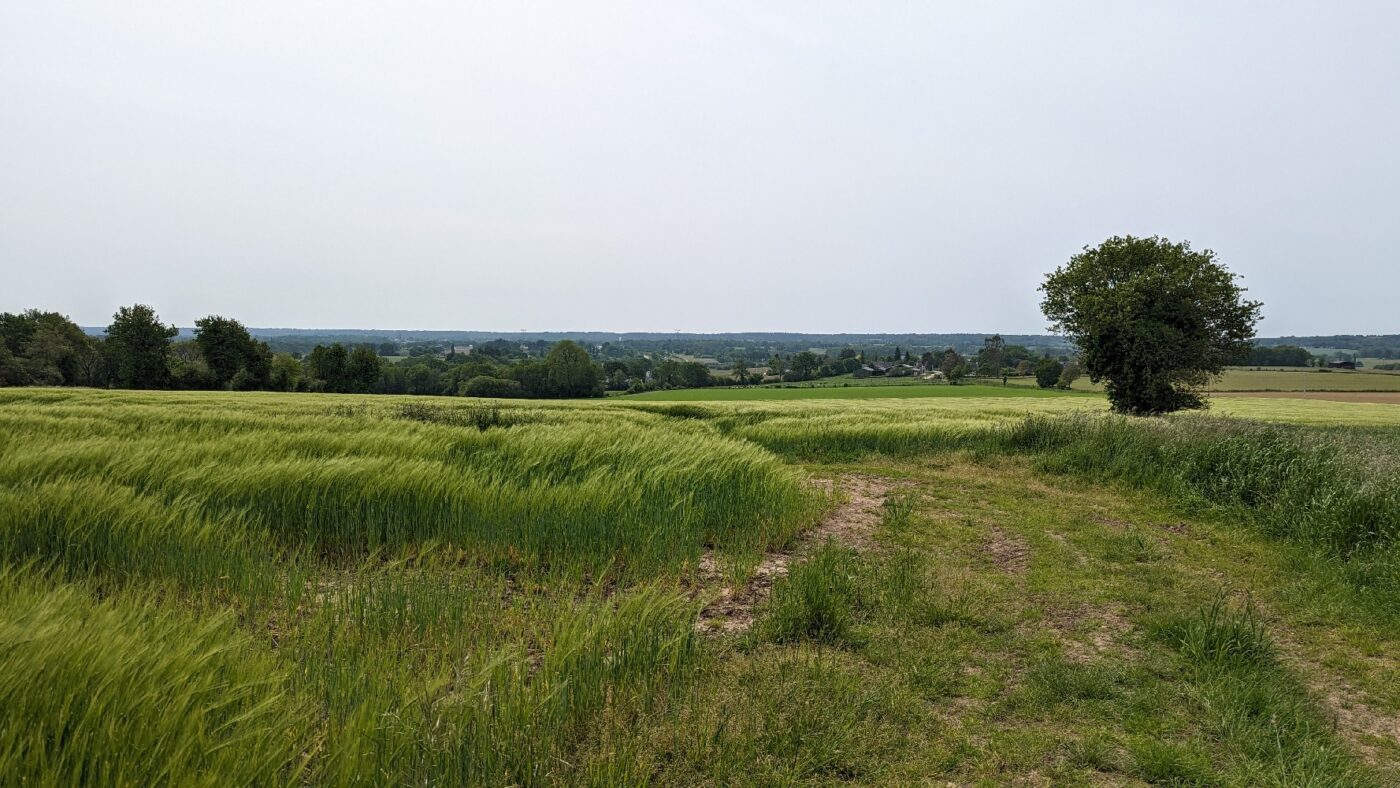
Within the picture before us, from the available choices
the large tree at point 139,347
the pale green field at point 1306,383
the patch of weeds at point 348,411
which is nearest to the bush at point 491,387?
the large tree at point 139,347

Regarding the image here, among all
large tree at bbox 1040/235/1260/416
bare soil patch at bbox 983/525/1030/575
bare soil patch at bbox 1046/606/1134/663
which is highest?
large tree at bbox 1040/235/1260/416

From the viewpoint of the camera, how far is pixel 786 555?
20.8ft

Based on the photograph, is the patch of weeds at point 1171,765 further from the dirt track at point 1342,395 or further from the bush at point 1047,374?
the bush at point 1047,374

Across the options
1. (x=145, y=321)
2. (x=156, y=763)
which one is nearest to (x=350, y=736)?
(x=156, y=763)

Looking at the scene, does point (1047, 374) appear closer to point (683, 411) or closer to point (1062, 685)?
point (683, 411)

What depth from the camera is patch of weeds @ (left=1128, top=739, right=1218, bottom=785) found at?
2.95 meters

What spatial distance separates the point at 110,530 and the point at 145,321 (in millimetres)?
72166

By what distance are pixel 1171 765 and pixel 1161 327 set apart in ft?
74.0

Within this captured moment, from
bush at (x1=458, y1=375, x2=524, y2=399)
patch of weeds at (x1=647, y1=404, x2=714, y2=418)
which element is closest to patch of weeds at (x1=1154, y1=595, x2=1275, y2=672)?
patch of weeds at (x1=647, y1=404, x2=714, y2=418)

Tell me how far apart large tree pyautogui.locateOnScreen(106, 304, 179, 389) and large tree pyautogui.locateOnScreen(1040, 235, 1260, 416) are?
2852 inches

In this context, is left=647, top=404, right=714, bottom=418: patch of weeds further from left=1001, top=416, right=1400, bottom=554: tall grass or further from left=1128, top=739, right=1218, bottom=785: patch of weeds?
left=1128, top=739, right=1218, bottom=785: patch of weeds

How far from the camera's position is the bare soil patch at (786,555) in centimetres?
465

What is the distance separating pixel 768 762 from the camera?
285 centimetres

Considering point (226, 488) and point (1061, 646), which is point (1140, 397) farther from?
point (226, 488)
